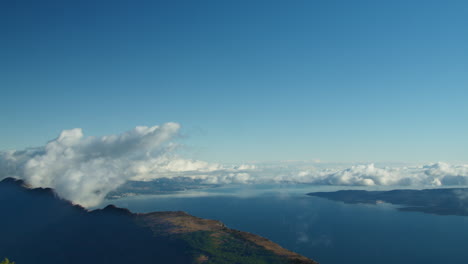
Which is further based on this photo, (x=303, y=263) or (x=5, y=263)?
(x=303, y=263)

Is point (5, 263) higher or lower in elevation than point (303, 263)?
higher
